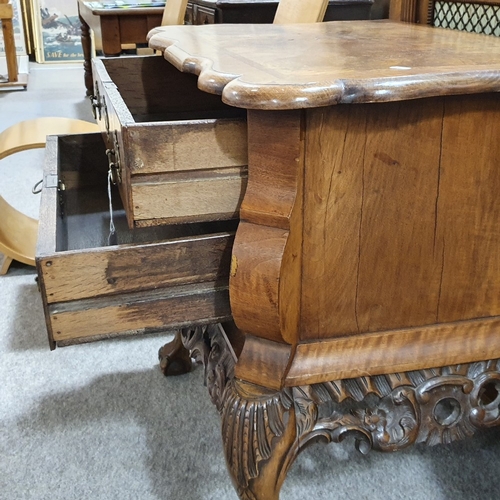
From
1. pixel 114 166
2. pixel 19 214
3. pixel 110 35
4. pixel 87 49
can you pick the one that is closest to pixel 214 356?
pixel 114 166

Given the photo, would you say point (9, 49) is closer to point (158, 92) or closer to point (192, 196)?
point (158, 92)

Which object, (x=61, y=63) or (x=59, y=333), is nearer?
(x=59, y=333)

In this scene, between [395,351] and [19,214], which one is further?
[19,214]

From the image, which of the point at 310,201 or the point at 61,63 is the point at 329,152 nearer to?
the point at 310,201

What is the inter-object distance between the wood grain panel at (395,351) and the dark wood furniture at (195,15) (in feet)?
4.96

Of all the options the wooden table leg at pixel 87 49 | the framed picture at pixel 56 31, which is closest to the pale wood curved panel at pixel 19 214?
the wooden table leg at pixel 87 49

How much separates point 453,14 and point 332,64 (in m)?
0.55

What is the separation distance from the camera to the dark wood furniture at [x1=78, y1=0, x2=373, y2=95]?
6.72ft

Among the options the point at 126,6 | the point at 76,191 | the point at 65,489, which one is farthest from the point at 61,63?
the point at 65,489

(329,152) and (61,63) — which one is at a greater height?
(329,152)

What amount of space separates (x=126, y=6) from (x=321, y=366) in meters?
2.30

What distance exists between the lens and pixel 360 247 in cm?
72

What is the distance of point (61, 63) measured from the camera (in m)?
5.07

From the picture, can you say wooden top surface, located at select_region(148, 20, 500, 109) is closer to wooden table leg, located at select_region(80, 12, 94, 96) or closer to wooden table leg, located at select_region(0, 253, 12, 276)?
wooden table leg, located at select_region(0, 253, 12, 276)
